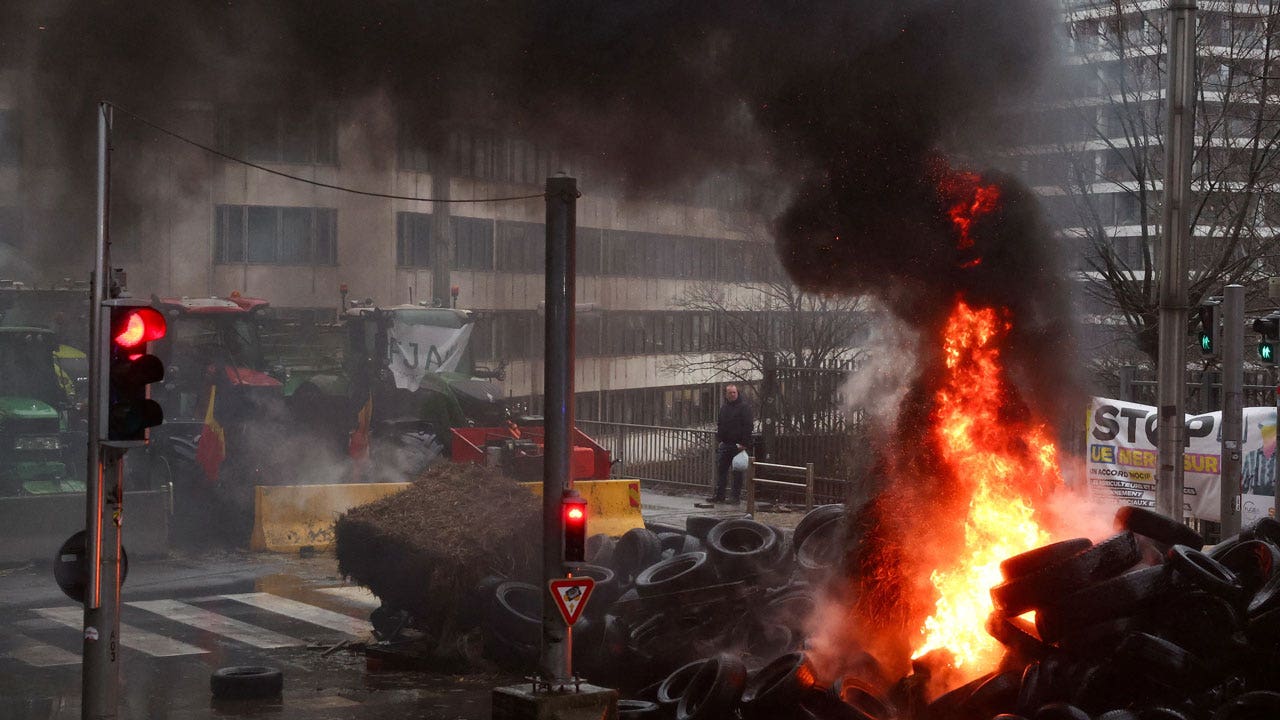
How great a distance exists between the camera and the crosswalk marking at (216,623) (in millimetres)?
12109

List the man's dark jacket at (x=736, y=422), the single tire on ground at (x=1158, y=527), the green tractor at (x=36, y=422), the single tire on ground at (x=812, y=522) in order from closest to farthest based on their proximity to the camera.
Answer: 1. the single tire on ground at (x=1158, y=527)
2. the single tire on ground at (x=812, y=522)
3. the green tractor at (x=36, y=422)
4. the man's dark jacket at (x=736, y=422)

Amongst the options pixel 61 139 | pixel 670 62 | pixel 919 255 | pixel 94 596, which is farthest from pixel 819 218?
pixel 61 139

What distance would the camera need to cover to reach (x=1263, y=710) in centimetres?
732

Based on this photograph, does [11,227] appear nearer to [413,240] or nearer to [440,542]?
[440,542]

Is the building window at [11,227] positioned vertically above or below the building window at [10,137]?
below

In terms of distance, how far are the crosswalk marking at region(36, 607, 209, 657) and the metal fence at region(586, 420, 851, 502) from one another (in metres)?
11.3

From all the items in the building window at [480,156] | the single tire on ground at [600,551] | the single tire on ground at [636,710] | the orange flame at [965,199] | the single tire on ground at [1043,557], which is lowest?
the single tire on ground at [636,710]

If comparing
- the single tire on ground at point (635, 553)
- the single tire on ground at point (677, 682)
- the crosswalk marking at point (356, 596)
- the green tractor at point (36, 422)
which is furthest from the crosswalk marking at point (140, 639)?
the single tire on ground at point (677, 682)

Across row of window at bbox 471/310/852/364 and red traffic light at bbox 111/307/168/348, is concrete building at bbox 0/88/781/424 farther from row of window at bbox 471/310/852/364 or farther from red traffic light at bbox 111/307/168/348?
red traffic light at bbox 111/307/168/348

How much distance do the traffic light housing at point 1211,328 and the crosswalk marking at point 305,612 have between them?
8838mm

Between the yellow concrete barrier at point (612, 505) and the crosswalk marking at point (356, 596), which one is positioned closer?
the crosswalk marking at point (356, 596)

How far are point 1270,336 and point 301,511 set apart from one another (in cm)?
1176

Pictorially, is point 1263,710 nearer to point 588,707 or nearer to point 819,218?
point 588,707

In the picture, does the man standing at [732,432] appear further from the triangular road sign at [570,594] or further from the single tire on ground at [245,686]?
the triangular road sign at [570,594]
